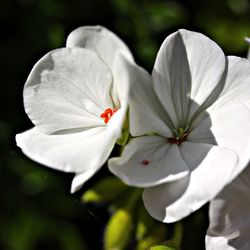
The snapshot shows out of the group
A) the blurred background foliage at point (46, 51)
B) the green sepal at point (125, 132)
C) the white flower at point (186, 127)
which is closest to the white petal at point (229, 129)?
the white flower at point (186, 127)

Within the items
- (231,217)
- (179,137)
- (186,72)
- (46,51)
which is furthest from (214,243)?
(46,51)

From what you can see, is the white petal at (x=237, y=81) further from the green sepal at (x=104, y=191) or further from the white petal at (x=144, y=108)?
the green sepal at (x=104, y=191)

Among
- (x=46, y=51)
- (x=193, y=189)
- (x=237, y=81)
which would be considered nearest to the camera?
(x=193, y=189)

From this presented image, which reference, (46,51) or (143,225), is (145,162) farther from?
(46,51)

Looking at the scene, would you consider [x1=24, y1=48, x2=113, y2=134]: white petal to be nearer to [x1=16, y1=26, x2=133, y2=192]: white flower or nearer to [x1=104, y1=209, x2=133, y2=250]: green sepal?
[x1=16, y1=26, x2=133, y2=192]: white flower

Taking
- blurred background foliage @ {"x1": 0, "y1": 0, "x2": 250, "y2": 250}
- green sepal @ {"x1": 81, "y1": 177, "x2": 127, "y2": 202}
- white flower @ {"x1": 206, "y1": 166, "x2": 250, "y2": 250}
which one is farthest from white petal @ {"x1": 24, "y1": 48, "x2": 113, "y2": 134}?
blurred background foliage @ {"x1": 0, "y1": 0, "x2": 250, "y2": 250}

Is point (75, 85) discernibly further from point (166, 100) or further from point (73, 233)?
point (73, 233)
